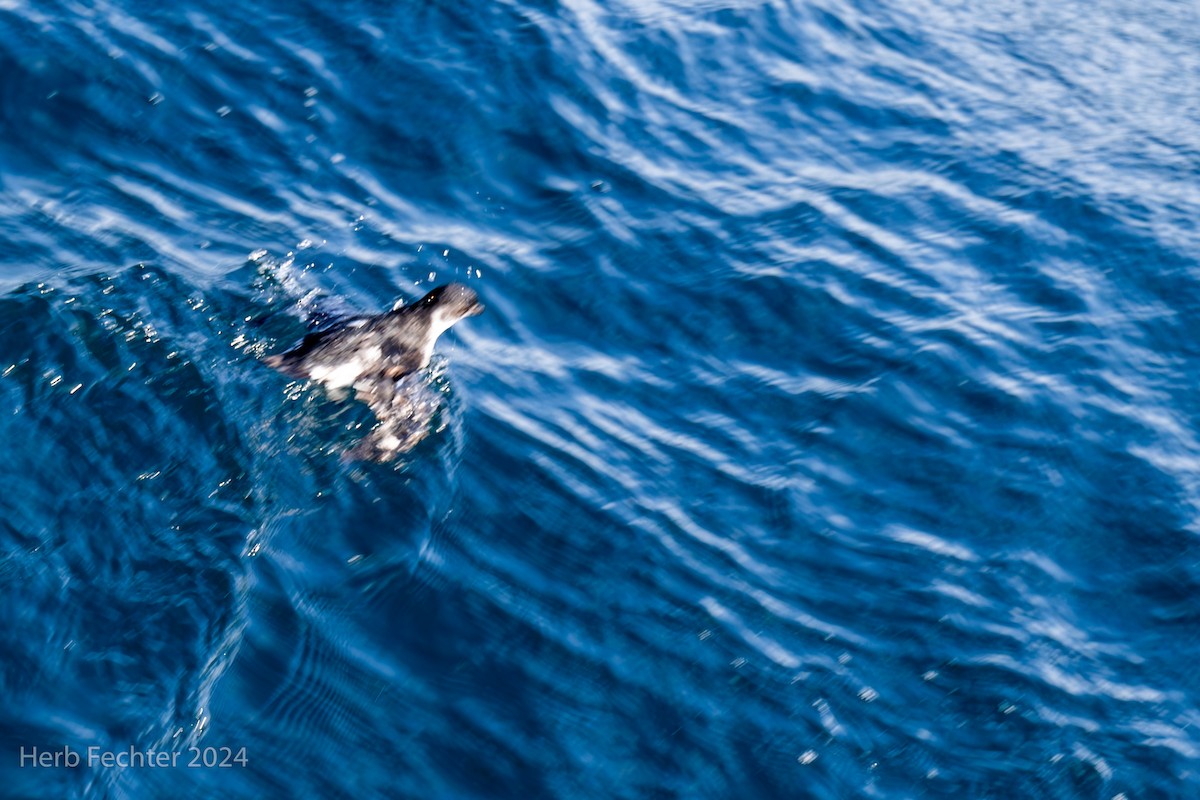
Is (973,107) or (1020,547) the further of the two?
(973,107)

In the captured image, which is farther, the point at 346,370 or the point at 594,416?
the point at 594,416

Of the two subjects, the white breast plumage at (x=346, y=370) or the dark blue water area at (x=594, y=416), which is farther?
the white breast plumage at (x=346, y=370)

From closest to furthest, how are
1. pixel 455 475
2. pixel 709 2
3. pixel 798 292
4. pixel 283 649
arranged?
pixel 283 649, pixel 455 475, pixel 798 292, pixel 709 2

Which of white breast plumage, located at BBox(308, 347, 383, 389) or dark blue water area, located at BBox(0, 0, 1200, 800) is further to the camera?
white breast plumage, located at BBox(308, 347, 383, 389)

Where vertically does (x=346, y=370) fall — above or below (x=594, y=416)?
above

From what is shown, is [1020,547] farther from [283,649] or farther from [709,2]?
[709,2]

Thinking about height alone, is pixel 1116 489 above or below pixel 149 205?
below

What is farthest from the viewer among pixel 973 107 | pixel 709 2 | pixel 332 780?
pixel 709 2

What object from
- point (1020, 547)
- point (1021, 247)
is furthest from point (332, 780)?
point (1021, 247)
